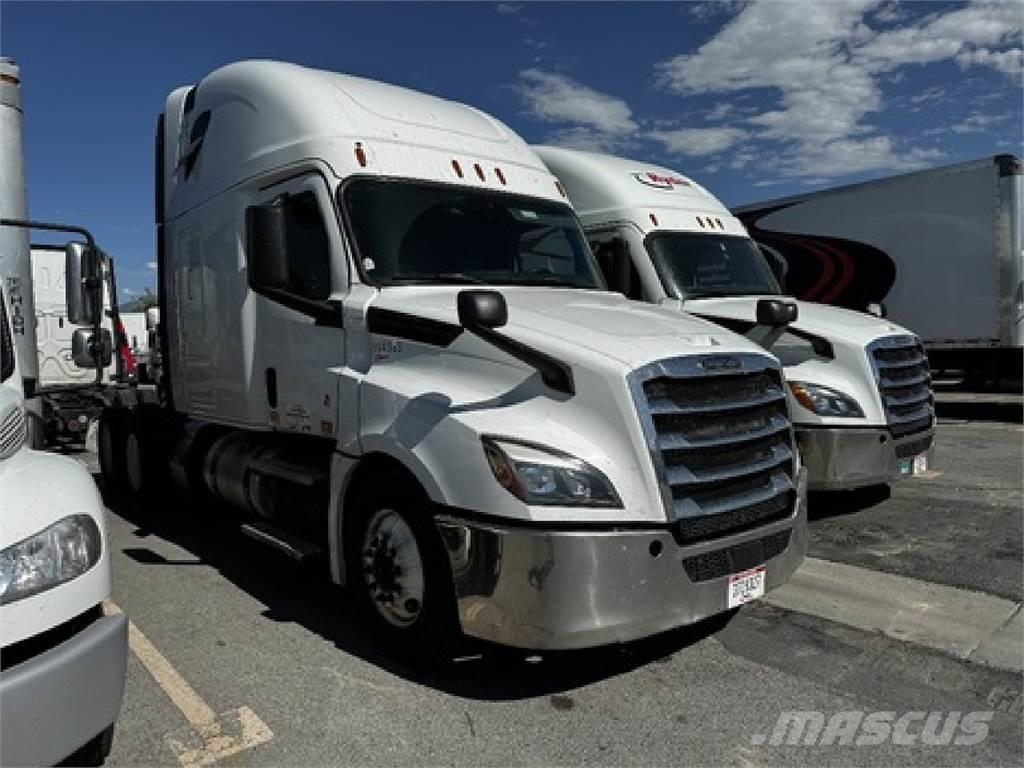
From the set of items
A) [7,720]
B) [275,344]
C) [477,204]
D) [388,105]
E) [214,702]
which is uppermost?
[388,105]

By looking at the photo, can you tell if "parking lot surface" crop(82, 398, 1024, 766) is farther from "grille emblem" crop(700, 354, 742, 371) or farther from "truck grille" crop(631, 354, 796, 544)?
"grille emblem" crop(700, 354, 742, 371)

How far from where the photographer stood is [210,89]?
618cm


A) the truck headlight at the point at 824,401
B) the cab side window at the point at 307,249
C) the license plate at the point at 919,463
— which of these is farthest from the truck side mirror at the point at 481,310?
the license plate at the point at 919,463

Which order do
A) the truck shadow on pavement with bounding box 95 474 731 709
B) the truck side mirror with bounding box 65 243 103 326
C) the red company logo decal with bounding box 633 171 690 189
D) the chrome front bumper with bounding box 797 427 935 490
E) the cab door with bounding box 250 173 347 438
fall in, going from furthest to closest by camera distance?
the red company logo decal with bounding box 633 171 690 189, the chrome front bumper with bounding box 797 427 935 490, the truck side mirror with bounding box 65 243 103 326, the cab door with bounding box 250 173 347 438, the truck shadow on pavement with bounding box 95 474 731 709

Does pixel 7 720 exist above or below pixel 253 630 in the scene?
above

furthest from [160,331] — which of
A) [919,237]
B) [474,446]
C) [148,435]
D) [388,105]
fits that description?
[919,237]

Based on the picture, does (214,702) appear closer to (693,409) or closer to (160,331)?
(693,409)

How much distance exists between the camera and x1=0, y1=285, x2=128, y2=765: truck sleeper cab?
7.68 feet

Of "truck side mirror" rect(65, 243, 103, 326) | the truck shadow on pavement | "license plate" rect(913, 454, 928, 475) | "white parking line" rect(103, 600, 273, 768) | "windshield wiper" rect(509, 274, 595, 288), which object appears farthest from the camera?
"license plate" rect(913, 454, 928, 475)

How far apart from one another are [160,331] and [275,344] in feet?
8.36

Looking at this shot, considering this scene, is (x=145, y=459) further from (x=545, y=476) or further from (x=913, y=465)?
(x=913, y=465)

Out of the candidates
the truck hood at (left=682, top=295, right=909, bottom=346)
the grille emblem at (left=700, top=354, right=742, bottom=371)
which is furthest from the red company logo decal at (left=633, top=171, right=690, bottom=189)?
the grille emblem at (left=700, top=354, right=742, bottom=371)

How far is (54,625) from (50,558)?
20cm

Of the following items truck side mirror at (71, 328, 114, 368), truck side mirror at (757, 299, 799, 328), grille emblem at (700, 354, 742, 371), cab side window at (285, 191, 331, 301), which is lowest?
grille emblem at (700, 354, 742, 371)
